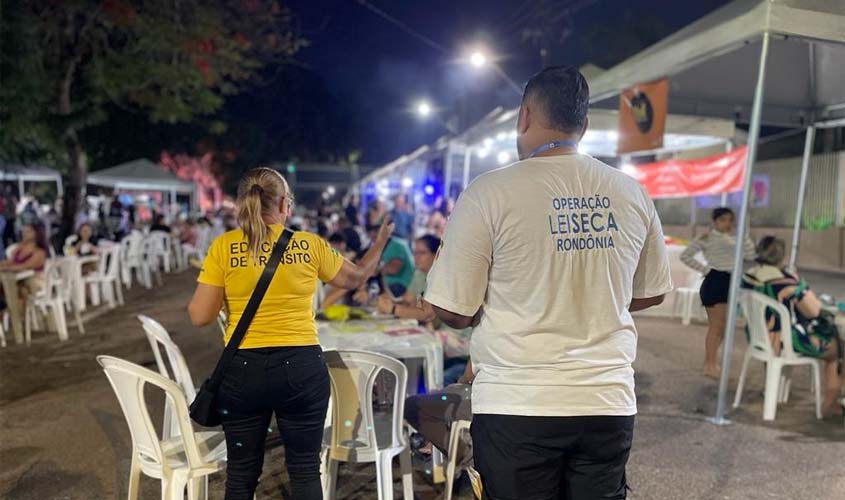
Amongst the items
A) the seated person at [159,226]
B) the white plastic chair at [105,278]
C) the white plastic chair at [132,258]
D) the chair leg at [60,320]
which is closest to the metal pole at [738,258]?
the chair leg at [60,320]

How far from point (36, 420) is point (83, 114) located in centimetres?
857

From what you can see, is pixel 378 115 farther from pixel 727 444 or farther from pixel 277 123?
pixel 727 444

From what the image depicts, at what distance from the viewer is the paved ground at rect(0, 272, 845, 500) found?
3.52 m

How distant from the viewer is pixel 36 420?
4609 mm

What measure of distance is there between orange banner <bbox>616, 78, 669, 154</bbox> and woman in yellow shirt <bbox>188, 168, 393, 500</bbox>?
4.67m

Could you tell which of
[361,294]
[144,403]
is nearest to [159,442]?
[144,403]

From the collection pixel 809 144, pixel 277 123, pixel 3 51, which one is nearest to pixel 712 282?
pixel 809 144

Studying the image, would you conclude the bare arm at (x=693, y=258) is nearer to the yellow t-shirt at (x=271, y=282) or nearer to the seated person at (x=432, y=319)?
the seated person at (x=432, y=319)

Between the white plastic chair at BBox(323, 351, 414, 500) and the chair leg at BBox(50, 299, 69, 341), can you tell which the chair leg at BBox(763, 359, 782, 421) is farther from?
the chair leg at BBox(50, 299, 69, 341)

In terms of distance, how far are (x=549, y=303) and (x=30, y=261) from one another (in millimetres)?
7504

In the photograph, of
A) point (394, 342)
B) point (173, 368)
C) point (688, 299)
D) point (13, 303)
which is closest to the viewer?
point (173, 368)

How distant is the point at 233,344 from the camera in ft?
7.93

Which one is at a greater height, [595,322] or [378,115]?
[378,115]

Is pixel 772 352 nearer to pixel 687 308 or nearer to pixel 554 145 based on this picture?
pixel 687 308
